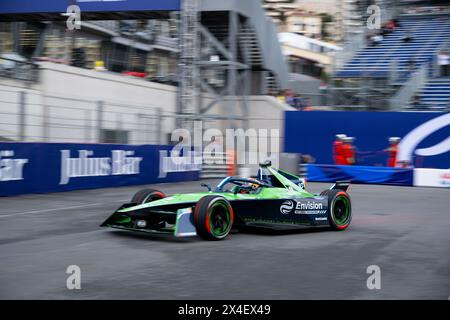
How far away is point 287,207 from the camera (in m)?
11.2

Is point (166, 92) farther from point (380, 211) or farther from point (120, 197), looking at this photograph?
point (380, 211)

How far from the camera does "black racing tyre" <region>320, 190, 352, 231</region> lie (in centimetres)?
1177

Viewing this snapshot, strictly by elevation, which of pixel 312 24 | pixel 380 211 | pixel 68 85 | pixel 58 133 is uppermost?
pixel 312 24

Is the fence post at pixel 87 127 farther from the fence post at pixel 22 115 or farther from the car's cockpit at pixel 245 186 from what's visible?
the car's cockpit at pixel 245 186

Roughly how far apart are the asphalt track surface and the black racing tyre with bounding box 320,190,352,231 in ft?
0.59

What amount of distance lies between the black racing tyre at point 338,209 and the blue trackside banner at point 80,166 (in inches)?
336

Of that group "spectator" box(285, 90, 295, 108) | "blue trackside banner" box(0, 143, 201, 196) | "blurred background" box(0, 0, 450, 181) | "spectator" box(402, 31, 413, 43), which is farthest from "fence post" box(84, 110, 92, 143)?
"spectator" box(402, 31, 413, 43)

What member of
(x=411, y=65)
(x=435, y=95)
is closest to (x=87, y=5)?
(x=411, y=65)

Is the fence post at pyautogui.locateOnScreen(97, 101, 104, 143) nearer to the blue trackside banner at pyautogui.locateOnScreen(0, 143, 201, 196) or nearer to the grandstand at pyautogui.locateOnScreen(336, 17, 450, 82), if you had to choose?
the blue trackside banner at pyautogui.locateOnScreen(0, 143, 201, 196)

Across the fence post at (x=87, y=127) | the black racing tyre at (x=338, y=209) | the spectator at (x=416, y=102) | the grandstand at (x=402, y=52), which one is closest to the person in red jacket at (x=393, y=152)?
the spectator at (x=416, y=102)

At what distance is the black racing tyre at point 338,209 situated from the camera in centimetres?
1177

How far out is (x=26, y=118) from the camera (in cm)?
1841

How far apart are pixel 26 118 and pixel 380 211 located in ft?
30.8
